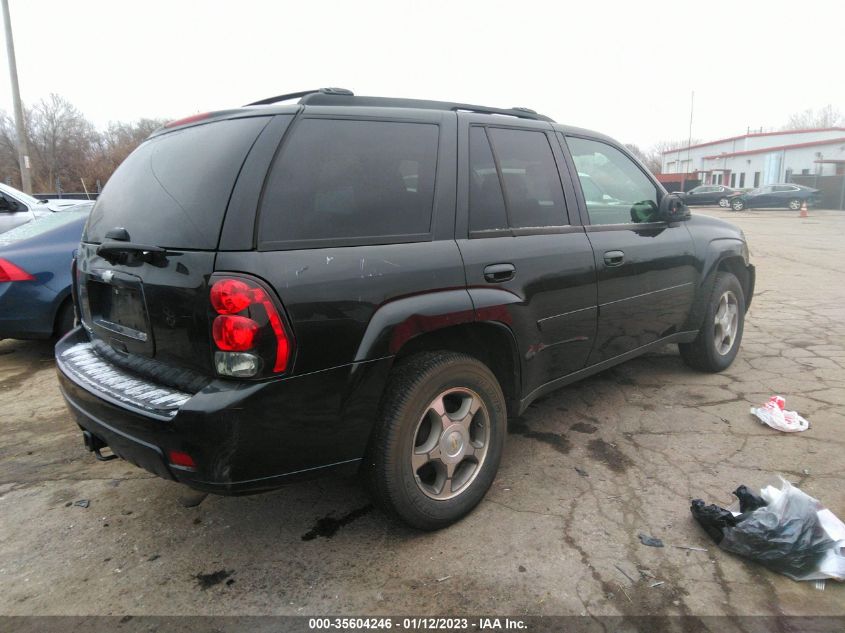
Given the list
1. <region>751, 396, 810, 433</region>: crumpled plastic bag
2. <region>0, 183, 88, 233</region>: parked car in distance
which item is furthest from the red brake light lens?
<region>0, 183, 88, 233</region>: parked car in distance

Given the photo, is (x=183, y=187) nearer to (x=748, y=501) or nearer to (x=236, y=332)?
(x=236, y=332)

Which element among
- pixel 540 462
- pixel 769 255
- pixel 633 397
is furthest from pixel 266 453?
pixel 769 255

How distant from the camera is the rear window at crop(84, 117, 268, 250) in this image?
2.09 m

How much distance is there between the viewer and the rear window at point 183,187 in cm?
209

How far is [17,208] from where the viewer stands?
6.98m

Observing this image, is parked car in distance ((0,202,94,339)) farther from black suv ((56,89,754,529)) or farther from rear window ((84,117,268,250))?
rear window ((84,117,268,250))

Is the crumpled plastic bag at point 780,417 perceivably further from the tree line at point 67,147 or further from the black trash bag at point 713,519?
the tree line at point 67,147

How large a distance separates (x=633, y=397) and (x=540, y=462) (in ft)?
4.28

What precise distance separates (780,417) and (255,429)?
10.7ft

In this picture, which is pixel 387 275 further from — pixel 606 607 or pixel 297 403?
pixel 606 607

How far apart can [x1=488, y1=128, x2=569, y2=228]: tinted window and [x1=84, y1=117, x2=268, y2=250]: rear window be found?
4.22 feet

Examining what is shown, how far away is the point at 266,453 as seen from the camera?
205cm

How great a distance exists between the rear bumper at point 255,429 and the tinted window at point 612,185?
6.35 feet

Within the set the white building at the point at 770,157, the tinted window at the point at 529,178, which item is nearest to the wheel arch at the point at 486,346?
the tinted window at the point at 529,178
